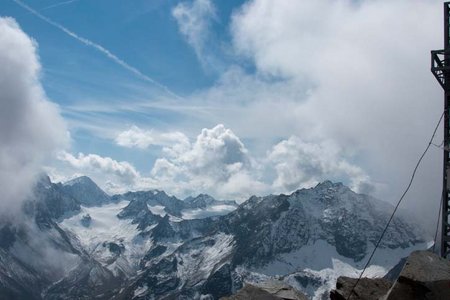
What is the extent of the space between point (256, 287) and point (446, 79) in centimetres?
1219

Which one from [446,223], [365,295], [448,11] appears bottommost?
[365,295]

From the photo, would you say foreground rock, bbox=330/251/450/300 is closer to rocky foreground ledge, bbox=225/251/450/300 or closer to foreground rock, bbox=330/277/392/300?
rocky foreground ledge, bbox=225/251/450/300

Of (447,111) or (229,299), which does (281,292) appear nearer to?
(229,299)

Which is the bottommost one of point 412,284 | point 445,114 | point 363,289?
point 363,289

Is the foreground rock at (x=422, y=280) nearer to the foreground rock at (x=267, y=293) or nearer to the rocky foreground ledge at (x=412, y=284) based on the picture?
the rocky foreground ledge at (x=412, y=284)

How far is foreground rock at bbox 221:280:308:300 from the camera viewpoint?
22.0m

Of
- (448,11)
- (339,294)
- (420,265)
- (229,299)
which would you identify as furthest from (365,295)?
(448,11)

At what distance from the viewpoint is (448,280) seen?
16.7 meters

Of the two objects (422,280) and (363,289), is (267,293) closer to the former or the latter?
(363,289)

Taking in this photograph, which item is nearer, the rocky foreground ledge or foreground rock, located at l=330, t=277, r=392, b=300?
the rocky foreground ledge

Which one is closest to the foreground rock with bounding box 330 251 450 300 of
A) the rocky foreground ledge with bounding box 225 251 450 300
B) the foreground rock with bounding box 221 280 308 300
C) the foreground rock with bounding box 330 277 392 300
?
the rocky foreground ledge with bounding box 225 251 450 300

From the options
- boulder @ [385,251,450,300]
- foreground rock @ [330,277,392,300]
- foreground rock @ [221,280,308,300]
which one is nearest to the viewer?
boulder @ [385,251,450,300]

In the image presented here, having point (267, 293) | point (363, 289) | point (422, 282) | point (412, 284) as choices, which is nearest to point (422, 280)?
point (422, 282)

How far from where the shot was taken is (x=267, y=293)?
72.9ft
